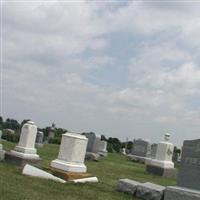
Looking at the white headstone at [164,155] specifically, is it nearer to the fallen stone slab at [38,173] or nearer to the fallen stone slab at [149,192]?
the fallen stone slab at [38,173]

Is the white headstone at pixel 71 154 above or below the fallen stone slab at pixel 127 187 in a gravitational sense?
above

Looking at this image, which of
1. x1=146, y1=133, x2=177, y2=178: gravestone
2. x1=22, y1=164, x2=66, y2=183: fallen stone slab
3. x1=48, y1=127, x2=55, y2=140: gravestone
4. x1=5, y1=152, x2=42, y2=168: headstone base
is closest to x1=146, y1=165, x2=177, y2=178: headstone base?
x1=146, y1=133, x2=177, y2=178: gravestone

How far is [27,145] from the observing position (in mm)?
14102

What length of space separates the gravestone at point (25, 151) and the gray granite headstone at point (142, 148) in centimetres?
1308

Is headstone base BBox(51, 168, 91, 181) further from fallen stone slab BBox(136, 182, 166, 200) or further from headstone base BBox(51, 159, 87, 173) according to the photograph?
fallen stone slab BBox(136, 182, 166, 200)

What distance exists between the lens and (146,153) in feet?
86.9

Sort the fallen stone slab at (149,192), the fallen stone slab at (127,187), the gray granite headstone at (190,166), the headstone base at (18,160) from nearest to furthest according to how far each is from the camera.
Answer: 1. the gray granite headstone at (190,166)
2. the fallen stone slab at (149,192)
3. the fallen stone slab at (127,187)
4. the headstone base at (18,160)

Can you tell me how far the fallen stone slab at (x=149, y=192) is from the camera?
906 centimetres

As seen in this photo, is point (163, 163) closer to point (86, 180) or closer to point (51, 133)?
point (86, 180)

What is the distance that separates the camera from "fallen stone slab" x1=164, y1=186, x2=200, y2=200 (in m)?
8.06

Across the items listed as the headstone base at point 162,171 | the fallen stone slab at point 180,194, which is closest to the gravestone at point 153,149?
the headstone base at point 162,171

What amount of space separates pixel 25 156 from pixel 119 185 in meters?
4.35

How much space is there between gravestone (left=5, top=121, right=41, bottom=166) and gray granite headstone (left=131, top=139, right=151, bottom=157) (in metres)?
13.1

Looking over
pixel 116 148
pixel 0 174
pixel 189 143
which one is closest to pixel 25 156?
pixel 0 174
